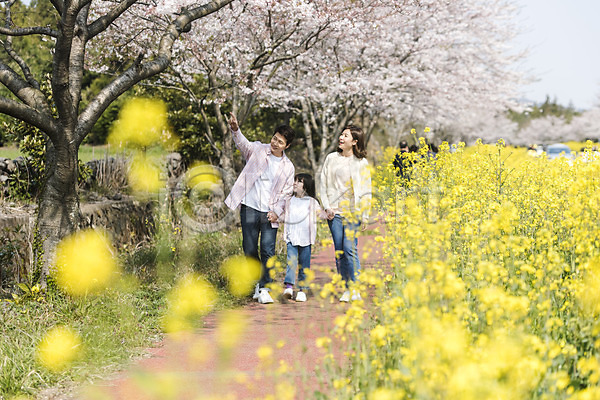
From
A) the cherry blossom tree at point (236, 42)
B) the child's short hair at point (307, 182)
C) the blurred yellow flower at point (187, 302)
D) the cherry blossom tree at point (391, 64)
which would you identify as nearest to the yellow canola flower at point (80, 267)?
the blurred yellow flower at point (187, 302)

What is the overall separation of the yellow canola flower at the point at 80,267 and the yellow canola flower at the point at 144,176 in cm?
412

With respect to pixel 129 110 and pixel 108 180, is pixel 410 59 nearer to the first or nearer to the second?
pixel 129 110

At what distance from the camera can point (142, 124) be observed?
13.8 meters

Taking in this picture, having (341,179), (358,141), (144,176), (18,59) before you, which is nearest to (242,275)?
(341,179)

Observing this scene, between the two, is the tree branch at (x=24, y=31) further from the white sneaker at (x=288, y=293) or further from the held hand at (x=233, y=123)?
the white sneaker at (x=288, y=293)

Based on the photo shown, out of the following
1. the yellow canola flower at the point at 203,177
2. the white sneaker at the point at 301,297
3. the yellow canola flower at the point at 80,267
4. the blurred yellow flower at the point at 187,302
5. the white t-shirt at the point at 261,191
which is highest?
the white t-shirt at the point at 261,191

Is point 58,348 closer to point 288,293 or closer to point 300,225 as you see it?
point 288,293

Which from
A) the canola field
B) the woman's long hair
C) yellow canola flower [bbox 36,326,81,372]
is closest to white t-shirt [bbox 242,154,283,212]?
the woman's long hair

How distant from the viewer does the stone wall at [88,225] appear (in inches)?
233

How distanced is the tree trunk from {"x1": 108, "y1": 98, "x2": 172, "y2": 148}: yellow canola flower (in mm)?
6890

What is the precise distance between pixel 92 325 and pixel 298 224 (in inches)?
96.9

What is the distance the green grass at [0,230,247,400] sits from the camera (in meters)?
3.81

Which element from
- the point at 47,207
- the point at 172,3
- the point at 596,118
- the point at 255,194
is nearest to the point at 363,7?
the point at 172,3

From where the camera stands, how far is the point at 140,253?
7.32m
